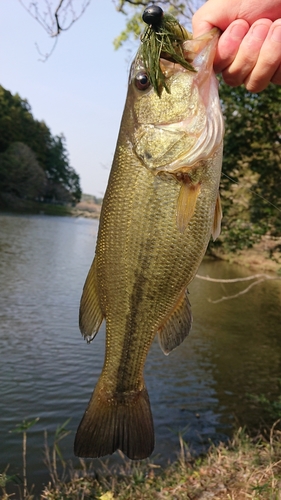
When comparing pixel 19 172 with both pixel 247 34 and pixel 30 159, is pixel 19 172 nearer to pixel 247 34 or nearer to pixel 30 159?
pixel 30 159

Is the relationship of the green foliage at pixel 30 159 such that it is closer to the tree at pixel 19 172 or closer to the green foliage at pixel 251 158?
the tree at pixel 19 172

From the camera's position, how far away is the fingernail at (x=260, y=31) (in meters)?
2.08

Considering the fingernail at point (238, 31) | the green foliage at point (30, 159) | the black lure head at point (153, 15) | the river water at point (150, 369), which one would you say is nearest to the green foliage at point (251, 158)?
the river water at point (150, 369)

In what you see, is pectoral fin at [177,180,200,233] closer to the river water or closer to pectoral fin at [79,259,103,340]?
pectoral fin at [79,259,103,340]

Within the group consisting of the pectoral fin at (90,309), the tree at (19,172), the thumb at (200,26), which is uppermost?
the tree at (19,172)

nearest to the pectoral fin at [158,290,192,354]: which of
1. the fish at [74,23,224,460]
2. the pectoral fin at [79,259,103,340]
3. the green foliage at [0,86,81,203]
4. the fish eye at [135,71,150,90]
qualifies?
the fish at [74,23,224,460]

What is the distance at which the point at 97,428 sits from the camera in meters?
2.44

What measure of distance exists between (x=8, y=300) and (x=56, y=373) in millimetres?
5616

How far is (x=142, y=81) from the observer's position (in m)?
2.25

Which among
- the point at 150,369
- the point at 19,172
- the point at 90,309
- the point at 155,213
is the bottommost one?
the point at 150,369

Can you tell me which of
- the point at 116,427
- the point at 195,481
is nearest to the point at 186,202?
the point at 116,427

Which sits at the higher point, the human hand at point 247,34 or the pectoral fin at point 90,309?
the human hand at point 247,34

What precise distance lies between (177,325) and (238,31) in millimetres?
1522

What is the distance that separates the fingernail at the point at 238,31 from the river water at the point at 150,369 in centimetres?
633
